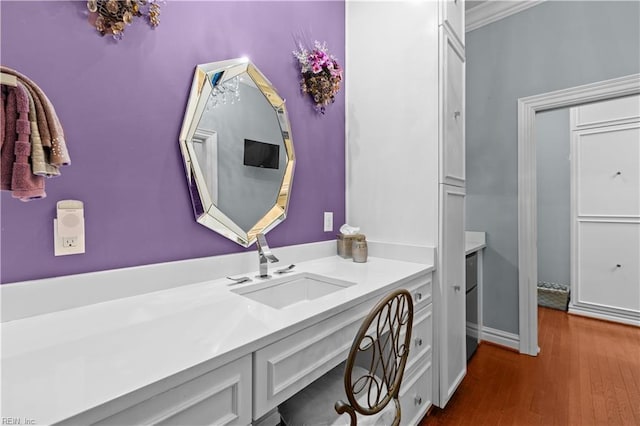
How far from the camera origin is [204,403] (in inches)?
26.4

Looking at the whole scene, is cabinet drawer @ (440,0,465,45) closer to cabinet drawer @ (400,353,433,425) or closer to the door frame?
the door frame

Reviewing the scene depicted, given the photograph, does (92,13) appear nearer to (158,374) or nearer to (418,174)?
(158,374)

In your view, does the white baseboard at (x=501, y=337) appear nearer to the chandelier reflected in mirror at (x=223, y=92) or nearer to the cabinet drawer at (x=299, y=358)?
the cabinet drawer at (x=299, y=358)

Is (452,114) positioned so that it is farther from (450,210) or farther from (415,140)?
(450,210)

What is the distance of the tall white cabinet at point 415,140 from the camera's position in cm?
165

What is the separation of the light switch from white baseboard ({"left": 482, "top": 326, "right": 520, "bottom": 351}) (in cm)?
295

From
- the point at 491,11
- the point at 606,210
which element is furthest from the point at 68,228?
the point at 606,210

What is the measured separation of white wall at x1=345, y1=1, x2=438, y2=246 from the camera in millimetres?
1665

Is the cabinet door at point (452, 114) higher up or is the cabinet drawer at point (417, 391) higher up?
the cabinet door at point (452, 114)

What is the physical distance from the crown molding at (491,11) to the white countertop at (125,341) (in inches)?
111

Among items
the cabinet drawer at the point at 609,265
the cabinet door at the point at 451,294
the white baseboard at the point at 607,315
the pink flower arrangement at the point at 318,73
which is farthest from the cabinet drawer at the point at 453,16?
the white baseboard at the point at 607,315

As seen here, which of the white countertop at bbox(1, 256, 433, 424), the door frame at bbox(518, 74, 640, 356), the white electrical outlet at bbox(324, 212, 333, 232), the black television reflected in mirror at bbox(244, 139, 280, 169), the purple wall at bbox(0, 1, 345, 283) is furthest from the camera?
the door frame at bbox(518, 74, 640, 356)

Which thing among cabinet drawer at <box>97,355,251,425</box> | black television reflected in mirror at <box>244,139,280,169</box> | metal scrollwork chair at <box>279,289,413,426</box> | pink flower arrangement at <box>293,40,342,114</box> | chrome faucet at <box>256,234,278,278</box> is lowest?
metal scrollwork chair at <box>279,289,413,426</box>

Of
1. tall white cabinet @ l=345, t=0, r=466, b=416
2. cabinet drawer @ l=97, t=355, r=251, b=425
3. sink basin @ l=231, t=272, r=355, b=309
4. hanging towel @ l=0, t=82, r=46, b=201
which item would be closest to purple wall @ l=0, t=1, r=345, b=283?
hanging towel @ l=0, t=82, r=46, b=201
